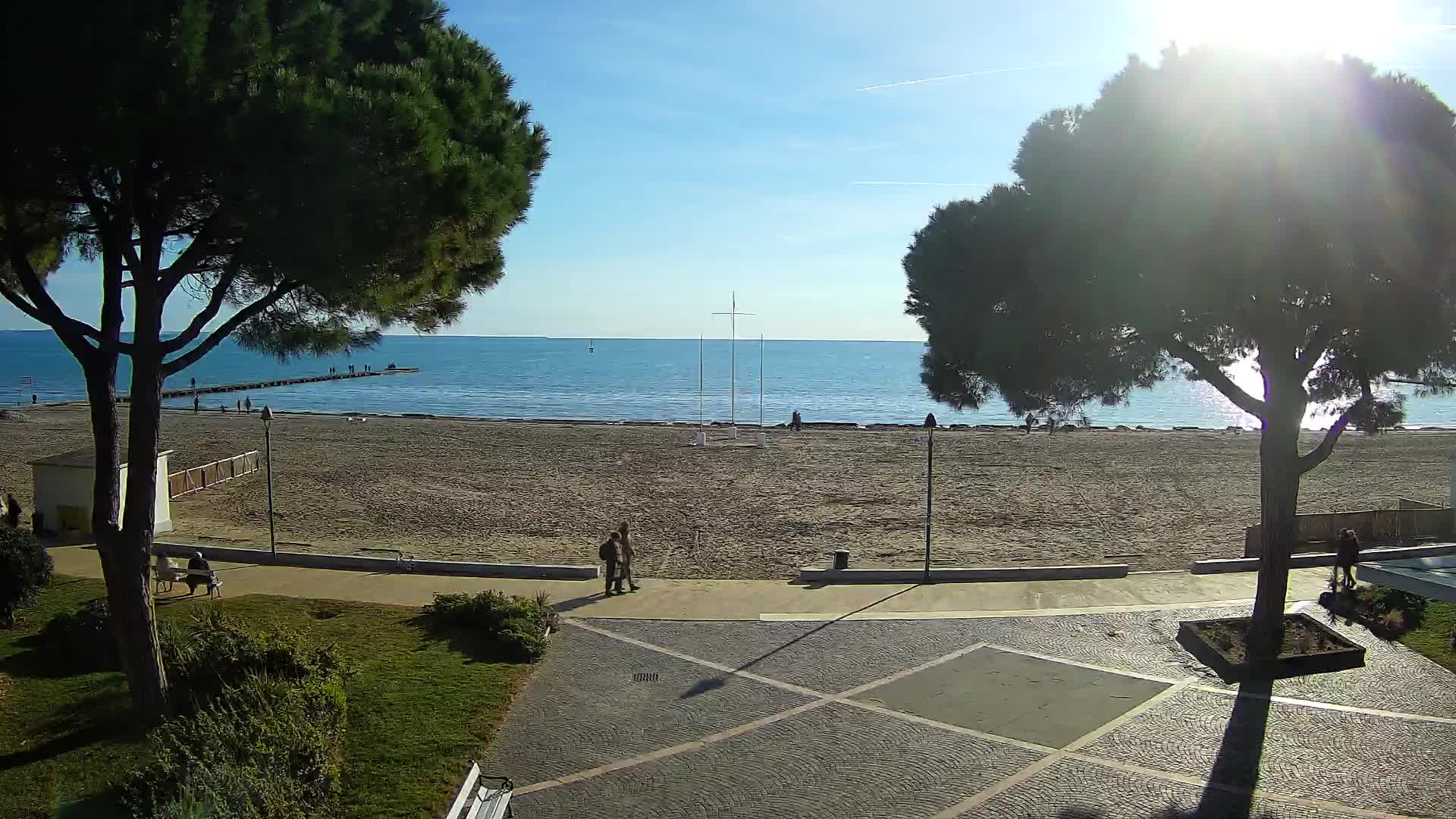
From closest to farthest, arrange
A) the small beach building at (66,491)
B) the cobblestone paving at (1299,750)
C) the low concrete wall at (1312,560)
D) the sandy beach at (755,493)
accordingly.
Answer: the cobblestone paving at (1299,750) < the low concrete wall at (1312,560) < the small beach building at (66,491) < the sandy beach at (755,493)

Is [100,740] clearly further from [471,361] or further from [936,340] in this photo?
[471,361]

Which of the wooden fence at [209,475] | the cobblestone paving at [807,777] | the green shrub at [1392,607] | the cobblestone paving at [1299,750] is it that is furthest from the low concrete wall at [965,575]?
the wooden fence at [209,475]

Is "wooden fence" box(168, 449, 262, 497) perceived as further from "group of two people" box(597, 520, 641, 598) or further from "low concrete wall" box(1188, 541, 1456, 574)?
"low concrete wall" box(1188, 541, 1456, 574)

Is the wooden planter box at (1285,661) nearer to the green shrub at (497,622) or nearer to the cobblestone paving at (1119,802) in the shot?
the cobblestone paving at (1119,802)

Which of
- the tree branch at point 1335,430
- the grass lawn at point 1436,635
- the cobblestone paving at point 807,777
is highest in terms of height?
the tree branch at point 1335,430

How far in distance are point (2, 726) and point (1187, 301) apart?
12604mm

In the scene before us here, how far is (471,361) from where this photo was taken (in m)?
196

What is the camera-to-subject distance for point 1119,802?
26.4 ft

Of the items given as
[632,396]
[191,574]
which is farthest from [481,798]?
[632,396]

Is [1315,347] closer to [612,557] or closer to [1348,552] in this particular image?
[1348,552]

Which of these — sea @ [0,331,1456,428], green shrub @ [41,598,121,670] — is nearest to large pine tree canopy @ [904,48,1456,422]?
green shrub @ [41,598,121,670]

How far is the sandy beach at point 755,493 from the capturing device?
2059 centimetres

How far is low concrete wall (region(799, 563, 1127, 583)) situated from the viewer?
16234mm

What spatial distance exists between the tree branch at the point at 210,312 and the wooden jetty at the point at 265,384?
2554 inches
